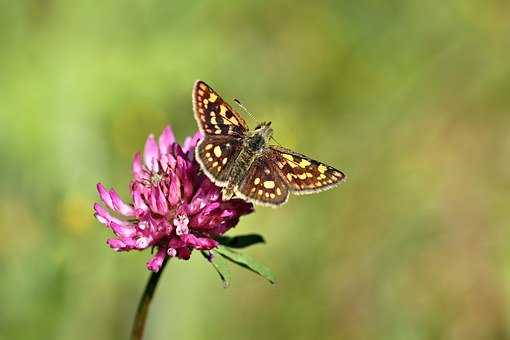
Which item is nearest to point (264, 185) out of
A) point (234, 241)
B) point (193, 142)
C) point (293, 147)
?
point (234, 241)

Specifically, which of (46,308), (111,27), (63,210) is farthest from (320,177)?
(111,27)

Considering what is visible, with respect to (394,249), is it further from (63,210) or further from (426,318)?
(63,210)

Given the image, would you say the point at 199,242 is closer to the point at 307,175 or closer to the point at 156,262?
the point at 156,262

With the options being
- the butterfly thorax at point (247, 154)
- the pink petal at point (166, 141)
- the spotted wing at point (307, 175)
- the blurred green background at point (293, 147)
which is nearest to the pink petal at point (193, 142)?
the pink petal at point (166, 141)

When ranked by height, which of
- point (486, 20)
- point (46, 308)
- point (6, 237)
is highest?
point (486, 20)

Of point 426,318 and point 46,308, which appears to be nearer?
point 46,308

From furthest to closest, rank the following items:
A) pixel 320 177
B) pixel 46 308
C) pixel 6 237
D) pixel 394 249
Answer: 1. pixel 394 249
2. pixel 6 237
3. pixel 46 308
4. pixel 320 177

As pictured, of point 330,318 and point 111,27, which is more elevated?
point 111,27
